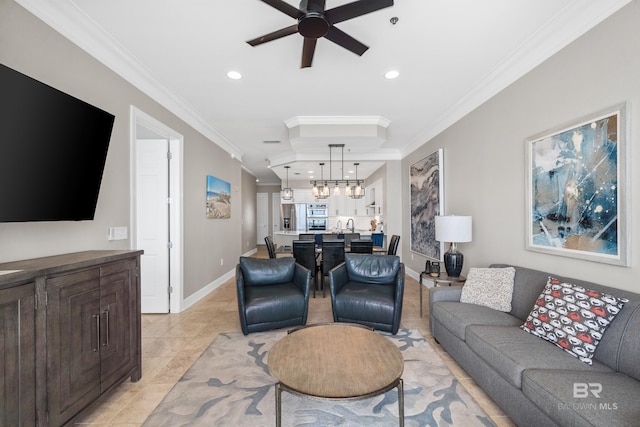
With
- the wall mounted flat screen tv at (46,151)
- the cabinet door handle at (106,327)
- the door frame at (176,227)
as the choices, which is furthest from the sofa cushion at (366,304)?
the wall mounted flat screen tv at (46,151)

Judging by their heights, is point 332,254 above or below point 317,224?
below

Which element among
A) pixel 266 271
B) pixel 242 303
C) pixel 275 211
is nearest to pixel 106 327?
pixel 242 303

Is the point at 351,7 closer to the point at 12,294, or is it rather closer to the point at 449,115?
the point at 12,294

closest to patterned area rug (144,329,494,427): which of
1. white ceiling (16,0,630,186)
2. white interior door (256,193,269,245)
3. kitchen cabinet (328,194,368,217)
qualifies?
white ceiling (16,0,630,186)

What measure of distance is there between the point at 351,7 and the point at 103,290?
8.11 feet

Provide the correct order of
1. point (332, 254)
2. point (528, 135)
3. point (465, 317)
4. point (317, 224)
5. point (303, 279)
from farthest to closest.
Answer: point (317, 224), point (332, 254), point (303, 279), point (528, 135), point (465, 317)

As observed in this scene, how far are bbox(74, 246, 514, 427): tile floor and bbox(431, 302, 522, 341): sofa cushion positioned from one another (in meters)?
0.37

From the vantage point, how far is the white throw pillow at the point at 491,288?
2.65m

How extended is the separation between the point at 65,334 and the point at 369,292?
2.65m

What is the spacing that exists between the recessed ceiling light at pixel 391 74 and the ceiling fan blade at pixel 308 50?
1.12m

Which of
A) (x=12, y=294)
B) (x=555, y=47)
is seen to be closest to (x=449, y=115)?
(x=555, y=47)

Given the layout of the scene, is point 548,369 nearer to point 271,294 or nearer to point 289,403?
point 289,403

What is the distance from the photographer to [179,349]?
2947 millimetres

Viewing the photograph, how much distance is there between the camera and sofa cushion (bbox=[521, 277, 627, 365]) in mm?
1742
